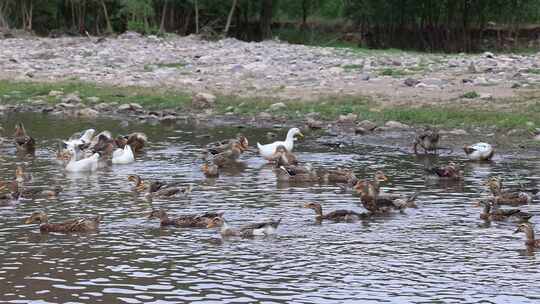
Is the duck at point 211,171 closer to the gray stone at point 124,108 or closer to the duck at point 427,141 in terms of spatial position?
the duck at point 427,141

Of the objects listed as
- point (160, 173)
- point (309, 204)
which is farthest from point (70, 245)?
point (160, 173)

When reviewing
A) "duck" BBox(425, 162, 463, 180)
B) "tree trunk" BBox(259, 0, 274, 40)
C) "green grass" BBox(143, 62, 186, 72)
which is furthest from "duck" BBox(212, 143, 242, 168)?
"tree trunk" BBox(259, 0, 274, 40)

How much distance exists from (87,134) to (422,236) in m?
11.1

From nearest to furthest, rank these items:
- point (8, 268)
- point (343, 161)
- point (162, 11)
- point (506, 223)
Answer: point (8, 268) < point (506, 223) < point (343, 161) < point (162, 11)

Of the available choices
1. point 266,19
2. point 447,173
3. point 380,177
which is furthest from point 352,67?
point 266,19

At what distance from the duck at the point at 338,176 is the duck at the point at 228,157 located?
7.46 ft

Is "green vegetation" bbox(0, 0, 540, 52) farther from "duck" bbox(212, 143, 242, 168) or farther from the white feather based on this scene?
the white feather

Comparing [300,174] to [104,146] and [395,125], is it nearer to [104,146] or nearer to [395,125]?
[104,146]

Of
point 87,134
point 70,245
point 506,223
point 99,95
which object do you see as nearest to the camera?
point 70,245

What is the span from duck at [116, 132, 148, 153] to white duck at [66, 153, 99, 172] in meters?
1.72

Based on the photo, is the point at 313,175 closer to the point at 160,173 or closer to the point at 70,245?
the point at 160,173

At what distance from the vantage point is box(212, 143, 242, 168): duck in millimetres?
19453

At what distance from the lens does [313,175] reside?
17.9 m

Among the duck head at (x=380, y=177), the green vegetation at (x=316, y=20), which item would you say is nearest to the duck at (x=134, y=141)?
the duck head at (x=380, y=177)
